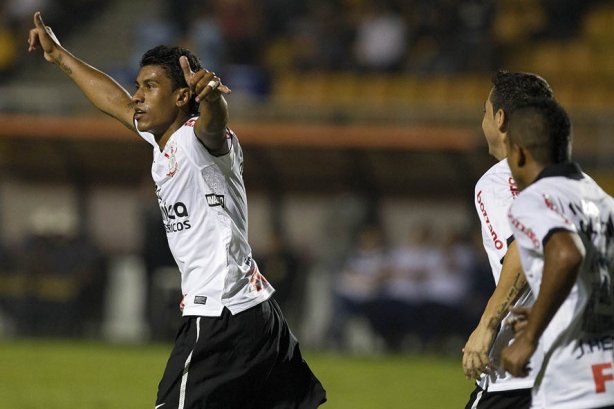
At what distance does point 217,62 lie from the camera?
16.9 meters

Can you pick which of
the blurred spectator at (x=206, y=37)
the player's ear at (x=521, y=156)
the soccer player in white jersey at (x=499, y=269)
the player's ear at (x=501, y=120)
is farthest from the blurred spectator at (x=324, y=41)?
the player's ear at (x=521, y=156)

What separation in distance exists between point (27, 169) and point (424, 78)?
600cm

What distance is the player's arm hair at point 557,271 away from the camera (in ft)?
12.2

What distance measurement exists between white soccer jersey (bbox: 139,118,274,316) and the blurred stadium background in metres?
9.57

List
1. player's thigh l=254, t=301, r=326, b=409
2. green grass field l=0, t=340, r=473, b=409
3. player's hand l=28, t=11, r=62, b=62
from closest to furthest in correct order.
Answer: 1. player's thigh l=254, t=301, r=326, b=409
2. player's hand l=28, t=11, r=62, b=62
3. green grass field l=0, t=340, r=473, b=409

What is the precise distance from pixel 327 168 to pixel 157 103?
10.7 meters

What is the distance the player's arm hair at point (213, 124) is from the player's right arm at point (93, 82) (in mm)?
913

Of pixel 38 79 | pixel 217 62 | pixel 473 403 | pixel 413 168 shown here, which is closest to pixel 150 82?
pixel 473 403

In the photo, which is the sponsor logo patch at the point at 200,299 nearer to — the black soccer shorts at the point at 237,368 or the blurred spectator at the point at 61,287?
the black soccer shorts at the point at 237,368

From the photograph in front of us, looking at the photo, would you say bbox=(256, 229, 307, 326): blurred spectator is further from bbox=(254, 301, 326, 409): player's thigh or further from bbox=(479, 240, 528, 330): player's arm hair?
bbox=(479, 240, 528, 330): player's arm hair

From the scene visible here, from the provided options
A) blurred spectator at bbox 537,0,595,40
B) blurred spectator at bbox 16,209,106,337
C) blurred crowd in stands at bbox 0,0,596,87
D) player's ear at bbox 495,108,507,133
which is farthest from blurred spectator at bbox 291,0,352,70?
player's ear at bbox 495,108,507,133

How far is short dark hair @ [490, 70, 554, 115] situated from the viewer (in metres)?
4.96

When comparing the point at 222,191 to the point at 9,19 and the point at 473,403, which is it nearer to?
the point at 473,403

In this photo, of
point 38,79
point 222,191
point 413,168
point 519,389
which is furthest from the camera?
point 38,79
